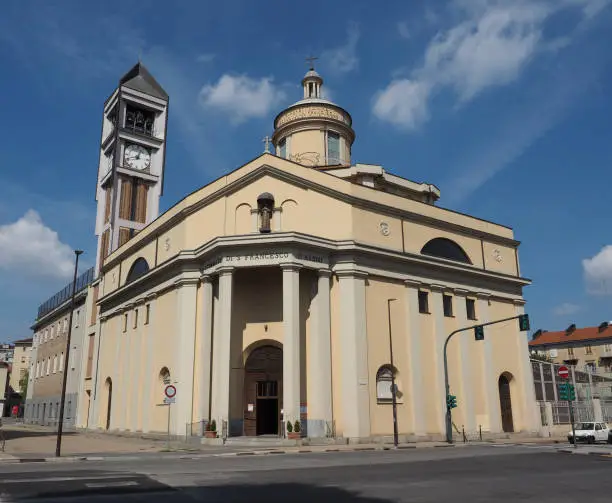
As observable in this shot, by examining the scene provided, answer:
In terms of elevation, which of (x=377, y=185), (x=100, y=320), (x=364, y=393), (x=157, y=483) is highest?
(x=377, y=185)

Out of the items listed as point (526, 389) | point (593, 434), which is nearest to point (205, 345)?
point (526, 389)

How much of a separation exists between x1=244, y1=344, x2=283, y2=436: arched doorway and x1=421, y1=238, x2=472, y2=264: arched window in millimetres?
10671

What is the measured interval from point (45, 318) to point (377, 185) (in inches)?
1771

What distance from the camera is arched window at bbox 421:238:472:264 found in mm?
33375

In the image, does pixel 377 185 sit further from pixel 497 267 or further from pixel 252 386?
pixel 252 386

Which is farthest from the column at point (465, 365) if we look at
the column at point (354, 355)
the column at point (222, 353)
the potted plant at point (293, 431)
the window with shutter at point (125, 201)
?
the window with shutter at point (125, 201)

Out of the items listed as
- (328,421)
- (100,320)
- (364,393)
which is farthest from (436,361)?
(100,320)

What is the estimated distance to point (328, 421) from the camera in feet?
88.1

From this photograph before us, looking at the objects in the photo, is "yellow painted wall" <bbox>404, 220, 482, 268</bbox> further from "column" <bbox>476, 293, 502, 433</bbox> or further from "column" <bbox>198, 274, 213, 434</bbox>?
"column" <bbox>198, 274, 213, 434</bbox>

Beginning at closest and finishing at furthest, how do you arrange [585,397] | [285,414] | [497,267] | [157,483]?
[157,483] < [285,414] < [497,267] < [585,397]

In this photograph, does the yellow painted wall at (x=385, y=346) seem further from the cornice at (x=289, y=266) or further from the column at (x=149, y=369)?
the column at (x=149, y=369)

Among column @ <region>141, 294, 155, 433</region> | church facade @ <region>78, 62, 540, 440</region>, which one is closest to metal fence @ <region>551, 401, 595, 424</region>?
church facade @ <region>78, 62, 540, 440</region>

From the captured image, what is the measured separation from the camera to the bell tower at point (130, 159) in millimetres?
48188

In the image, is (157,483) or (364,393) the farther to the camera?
(364,393)
